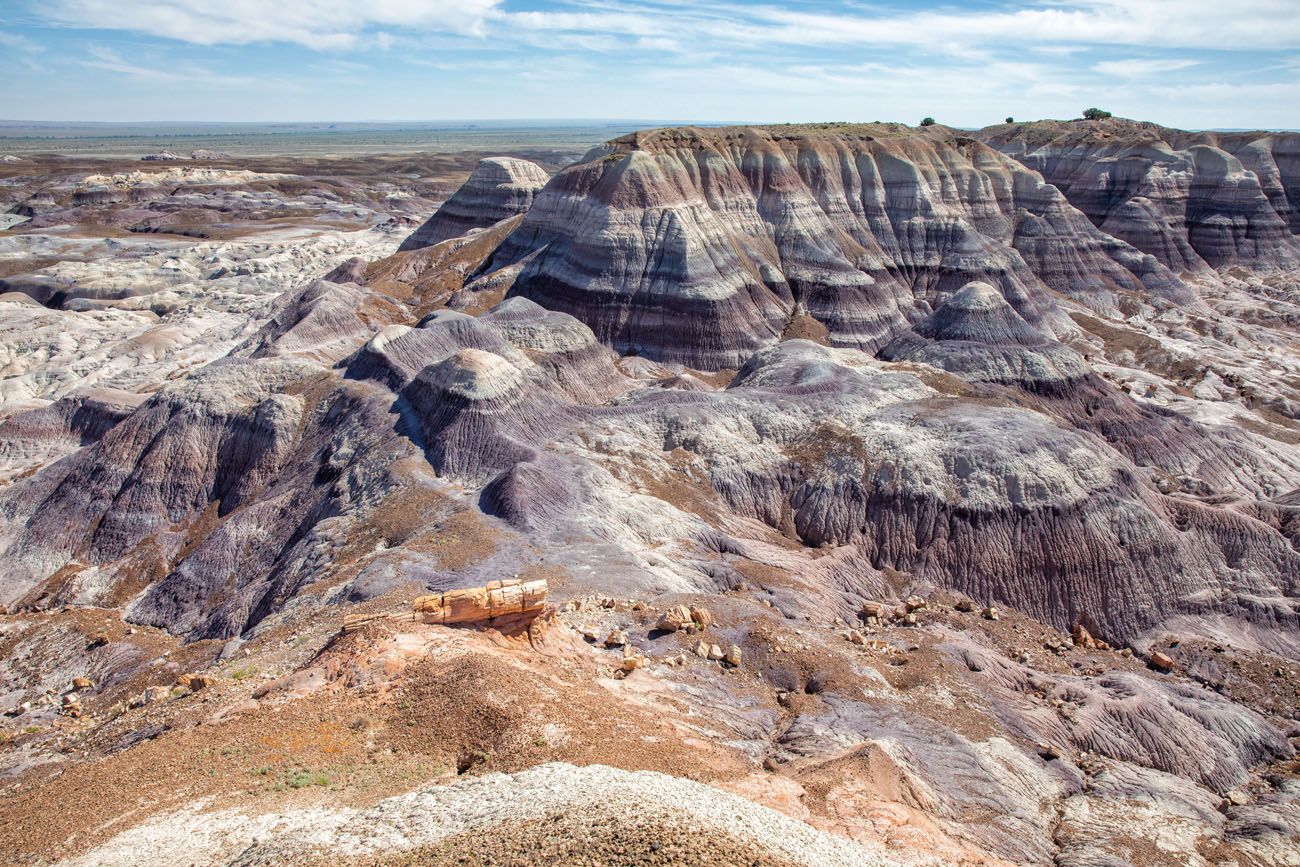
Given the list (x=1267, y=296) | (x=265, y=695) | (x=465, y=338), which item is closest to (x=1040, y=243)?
(x=1267, y=296)

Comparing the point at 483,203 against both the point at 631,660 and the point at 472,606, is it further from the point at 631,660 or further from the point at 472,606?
the point at 631,660

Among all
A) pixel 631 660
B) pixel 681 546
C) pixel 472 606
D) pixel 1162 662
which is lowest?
pixel 1162 662

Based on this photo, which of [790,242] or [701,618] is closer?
[701,618]

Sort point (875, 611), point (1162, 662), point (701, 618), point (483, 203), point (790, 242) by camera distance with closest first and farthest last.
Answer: point (701, 618) → point (1162, 662) → point (875, 611) → point (790, 242) → point (483, 203)

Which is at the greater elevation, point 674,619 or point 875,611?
point 674,619

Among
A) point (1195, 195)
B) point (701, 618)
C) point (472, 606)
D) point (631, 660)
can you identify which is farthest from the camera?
point (1195, 195)

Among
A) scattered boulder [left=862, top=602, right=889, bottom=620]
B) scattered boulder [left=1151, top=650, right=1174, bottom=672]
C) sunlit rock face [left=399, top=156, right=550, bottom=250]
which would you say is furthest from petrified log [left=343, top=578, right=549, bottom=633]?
sunlit rock face [left=399, top=156, right=550, bottom=250]

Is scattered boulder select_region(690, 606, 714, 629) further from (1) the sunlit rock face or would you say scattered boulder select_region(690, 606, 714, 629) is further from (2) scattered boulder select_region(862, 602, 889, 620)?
(1) the sunlit rock face

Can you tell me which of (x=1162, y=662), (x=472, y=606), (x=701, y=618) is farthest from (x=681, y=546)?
(x=1162, y=662)

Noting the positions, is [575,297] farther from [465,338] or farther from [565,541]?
[565,541]
